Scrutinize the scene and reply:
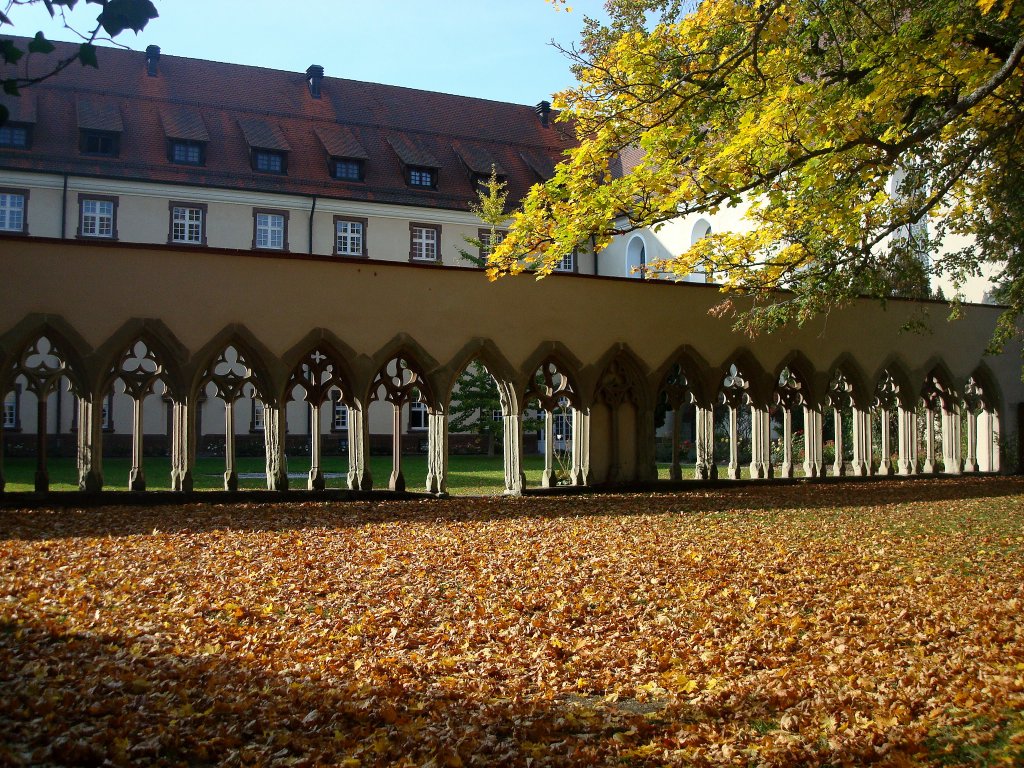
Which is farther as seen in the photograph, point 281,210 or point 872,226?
point 281,210

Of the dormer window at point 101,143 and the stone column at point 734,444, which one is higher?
the dormer window at point 101,143

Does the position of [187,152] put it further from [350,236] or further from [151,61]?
[350,236]

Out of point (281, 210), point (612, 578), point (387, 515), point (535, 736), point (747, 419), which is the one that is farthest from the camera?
point (281, 210)

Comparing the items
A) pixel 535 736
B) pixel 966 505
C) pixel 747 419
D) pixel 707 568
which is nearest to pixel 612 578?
pixel 707 568

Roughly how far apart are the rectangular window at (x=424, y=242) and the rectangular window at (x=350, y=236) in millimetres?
1452

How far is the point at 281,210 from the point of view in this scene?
26.1 m

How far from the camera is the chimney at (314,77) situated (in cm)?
2916

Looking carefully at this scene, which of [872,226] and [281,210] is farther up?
[281,210]

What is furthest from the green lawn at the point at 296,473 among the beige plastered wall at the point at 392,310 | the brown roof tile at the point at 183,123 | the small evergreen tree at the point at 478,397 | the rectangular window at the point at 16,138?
the brown roof tile at the point at 183,123

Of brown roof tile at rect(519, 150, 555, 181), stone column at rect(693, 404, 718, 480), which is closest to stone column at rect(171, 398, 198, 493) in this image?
stone column at rect(693, 404, 718, 480)

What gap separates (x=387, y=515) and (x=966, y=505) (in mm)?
6294

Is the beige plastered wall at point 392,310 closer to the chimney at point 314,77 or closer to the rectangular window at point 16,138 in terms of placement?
the rectangular window at point 16,138

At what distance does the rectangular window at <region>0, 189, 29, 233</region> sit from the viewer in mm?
23469

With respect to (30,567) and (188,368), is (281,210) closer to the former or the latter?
(188,368)
